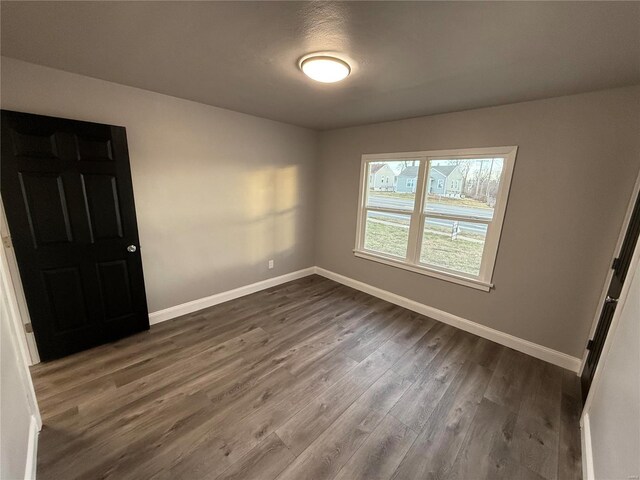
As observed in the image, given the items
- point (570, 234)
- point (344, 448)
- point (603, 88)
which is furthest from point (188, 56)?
point (570, 234)

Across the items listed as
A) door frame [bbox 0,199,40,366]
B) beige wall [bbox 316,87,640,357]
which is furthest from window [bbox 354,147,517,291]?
door frame [bbox 0,199,40,366]

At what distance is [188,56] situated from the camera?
177 cm

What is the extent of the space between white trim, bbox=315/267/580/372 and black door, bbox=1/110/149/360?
9.71ft

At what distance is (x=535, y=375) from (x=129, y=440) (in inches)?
127

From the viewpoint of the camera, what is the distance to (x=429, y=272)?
127 inches

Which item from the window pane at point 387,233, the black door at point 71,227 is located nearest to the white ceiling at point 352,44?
the black door at point 71,227

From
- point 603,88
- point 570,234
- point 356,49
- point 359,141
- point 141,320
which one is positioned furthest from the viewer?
point 359,141

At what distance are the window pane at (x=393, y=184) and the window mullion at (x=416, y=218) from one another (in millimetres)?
59

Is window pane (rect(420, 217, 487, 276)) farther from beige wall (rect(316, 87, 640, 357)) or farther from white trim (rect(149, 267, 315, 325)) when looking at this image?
white trim (rect(149, 267, 315, 325))

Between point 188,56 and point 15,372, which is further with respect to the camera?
point 188,56

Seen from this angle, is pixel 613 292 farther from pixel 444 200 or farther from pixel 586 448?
pixel 444 200

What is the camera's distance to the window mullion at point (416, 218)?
10.3ft

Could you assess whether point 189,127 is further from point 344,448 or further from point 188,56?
point 344,448

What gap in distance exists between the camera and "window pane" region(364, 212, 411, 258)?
3477 mm
